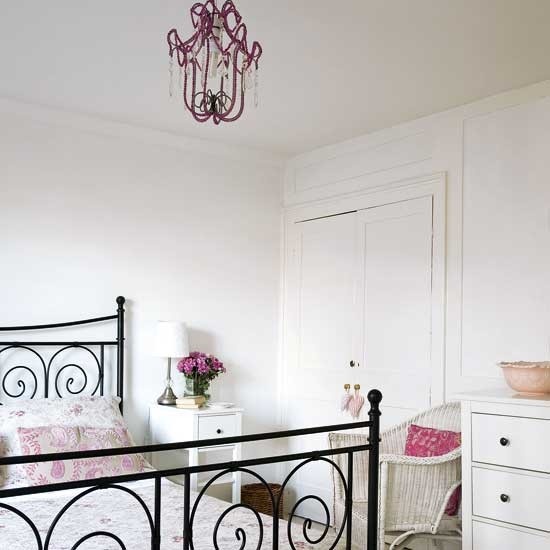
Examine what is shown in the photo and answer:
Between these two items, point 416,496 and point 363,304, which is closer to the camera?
point 416,496

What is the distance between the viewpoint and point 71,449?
3523mm

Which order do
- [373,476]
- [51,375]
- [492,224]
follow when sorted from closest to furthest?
[373,476]
[492,224]
[51,375]

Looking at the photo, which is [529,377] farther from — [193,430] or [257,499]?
[257,499]

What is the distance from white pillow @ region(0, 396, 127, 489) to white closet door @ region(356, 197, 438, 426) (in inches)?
62.4

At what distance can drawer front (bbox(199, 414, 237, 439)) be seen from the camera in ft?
14.0

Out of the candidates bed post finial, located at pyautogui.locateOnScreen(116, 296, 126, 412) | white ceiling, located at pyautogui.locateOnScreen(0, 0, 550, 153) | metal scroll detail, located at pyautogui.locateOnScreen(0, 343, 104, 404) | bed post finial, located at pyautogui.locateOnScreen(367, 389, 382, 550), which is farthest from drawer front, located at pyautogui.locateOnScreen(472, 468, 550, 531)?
metal scroll detail, located at pyautogui.locateOnScreen(0, 343, 104, 404)

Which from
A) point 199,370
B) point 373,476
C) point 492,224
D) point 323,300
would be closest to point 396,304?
point 323,300

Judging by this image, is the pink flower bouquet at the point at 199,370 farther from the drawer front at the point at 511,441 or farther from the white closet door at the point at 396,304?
the drawer front at the point at 511,441

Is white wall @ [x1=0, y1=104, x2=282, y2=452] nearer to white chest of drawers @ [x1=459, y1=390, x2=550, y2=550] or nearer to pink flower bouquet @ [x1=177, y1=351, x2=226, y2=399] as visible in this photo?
pink flower bouquet @ [x1=177, y1=351, x2=226, y2=399]

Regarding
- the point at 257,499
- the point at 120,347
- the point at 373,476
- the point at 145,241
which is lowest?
the point at 257,499

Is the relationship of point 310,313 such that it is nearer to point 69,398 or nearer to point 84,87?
point 69,398

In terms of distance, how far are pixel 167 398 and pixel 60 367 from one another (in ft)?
2.19

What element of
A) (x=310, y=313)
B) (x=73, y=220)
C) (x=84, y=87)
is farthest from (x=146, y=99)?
(x=310, y=313)

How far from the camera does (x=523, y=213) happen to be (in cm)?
371
